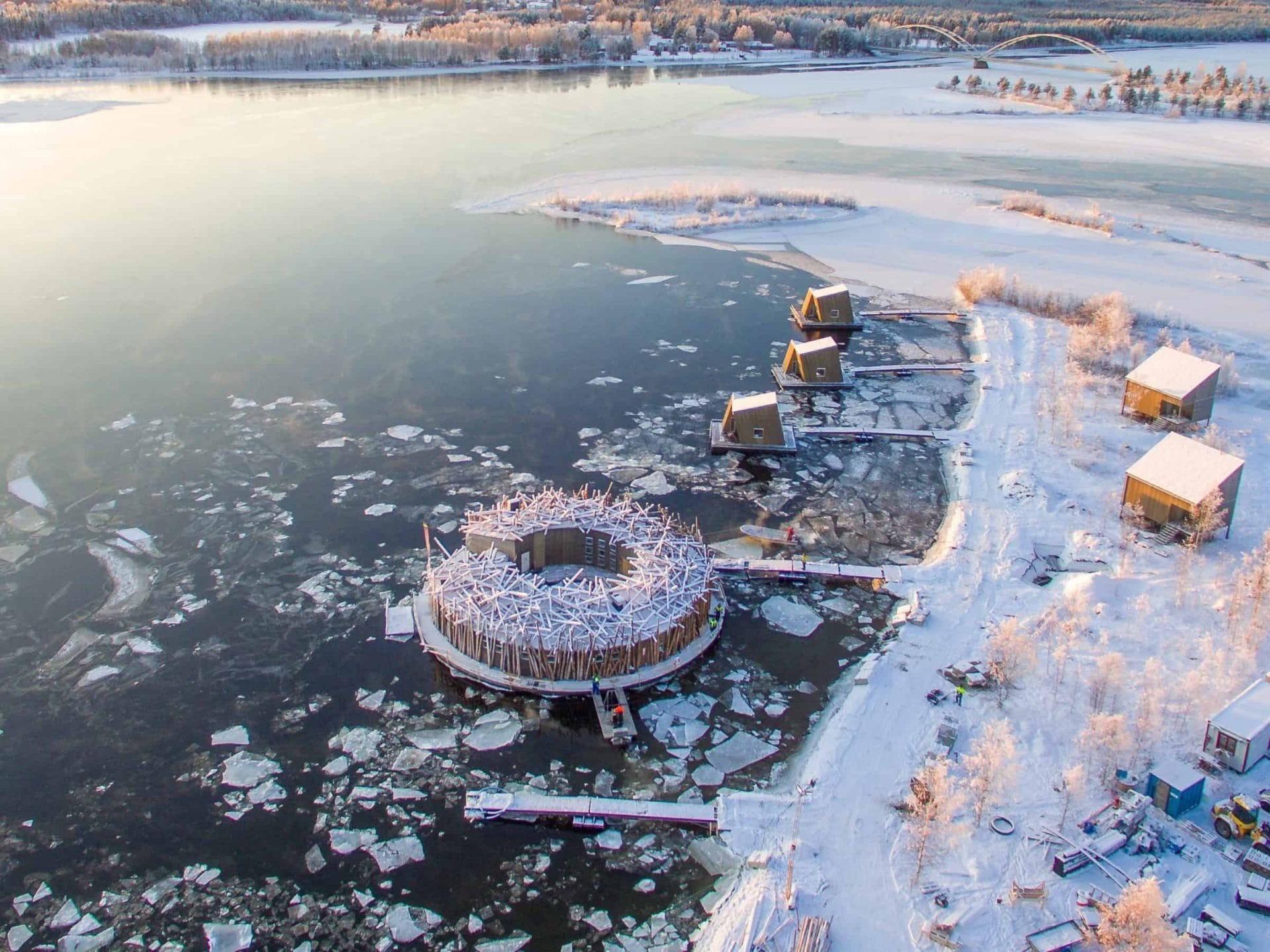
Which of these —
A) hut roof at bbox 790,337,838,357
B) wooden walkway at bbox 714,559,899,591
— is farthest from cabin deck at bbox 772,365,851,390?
wooden walkway at bbox 714,559,899,591

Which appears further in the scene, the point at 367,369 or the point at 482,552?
the point at 367,369

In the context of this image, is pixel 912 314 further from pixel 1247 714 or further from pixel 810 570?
pixel 1247 714

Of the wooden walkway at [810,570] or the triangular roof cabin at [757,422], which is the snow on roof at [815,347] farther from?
the wooden walkway at [810,570]

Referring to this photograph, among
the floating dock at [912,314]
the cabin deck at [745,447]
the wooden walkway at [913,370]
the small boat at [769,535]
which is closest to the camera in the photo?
the small boat at [769,535]

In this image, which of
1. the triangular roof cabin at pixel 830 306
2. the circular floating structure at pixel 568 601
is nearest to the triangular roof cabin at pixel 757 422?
the circular floating structure at pixel 568 601

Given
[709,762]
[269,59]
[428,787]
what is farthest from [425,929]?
[269,59]

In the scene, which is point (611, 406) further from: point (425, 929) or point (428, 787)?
point (425, 929)
